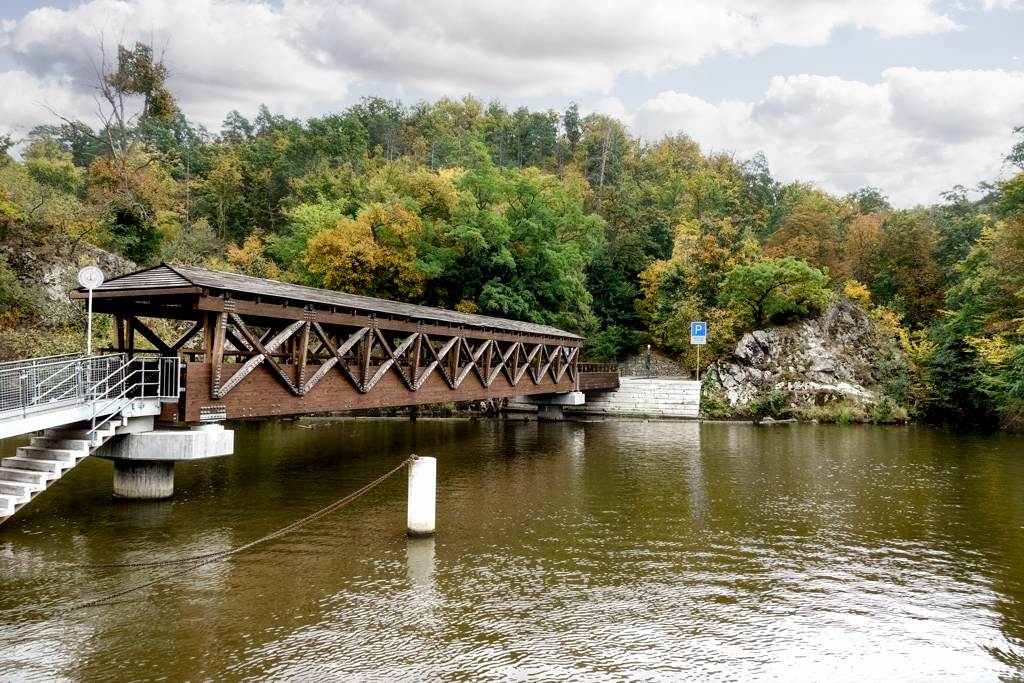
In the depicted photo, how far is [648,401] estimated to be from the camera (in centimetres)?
3641

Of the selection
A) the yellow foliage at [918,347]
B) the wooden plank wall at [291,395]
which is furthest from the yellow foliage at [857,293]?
the wooden plank wall at [291,395]

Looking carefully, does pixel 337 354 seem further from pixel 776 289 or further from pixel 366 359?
pixel 776 289

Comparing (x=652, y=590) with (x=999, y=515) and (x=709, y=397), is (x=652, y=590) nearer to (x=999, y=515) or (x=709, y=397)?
(x=999, y=515)

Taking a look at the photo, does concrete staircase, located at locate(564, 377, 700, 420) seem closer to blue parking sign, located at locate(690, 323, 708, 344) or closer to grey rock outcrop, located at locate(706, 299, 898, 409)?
grey rock outcrop, located at locate(706, 299, 898, 409)

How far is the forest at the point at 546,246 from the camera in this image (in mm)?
31984

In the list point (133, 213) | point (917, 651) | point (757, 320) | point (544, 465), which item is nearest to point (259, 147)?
point (133, 213)

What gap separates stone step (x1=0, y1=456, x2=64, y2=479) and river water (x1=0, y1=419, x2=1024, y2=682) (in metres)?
1.20

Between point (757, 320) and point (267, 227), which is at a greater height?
point (267, 227)

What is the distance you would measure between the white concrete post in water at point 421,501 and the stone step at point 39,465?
6220mm

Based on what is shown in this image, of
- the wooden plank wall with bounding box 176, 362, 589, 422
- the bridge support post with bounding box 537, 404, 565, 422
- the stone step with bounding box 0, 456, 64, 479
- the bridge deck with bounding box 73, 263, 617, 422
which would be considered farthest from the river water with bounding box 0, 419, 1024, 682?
the bridge support post with bounding box 537, 404, 565, 422

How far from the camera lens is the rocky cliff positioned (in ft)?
117

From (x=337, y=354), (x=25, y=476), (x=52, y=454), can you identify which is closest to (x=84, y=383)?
(x=52, y=454)

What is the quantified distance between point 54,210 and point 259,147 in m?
36.7

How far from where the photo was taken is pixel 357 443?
24.7 meters
